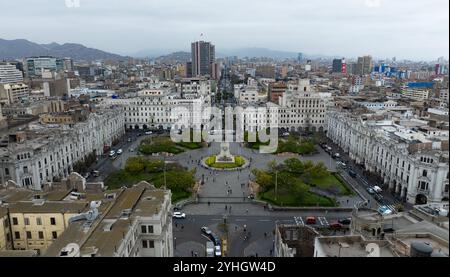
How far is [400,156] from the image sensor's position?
52.9 ft

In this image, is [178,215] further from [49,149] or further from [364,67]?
[364,67]

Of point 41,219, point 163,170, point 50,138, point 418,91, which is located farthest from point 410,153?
point 418,91

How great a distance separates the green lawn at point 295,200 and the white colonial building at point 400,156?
11.6 feet

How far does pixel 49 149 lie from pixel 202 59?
50.0 meters

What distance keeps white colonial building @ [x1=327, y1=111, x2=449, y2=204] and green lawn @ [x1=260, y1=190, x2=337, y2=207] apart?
355cm

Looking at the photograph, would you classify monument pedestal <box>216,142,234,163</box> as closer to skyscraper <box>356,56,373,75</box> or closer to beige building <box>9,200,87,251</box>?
beige building <box>9,200,87,251</box>

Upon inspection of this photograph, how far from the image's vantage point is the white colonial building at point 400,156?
559 inches

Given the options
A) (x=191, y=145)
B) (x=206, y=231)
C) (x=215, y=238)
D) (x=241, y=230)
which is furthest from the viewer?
(x=191, y=145)

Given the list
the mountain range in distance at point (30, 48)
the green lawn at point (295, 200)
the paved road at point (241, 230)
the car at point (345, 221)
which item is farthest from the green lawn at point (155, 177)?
the mountain range in distance at point (30, 48)

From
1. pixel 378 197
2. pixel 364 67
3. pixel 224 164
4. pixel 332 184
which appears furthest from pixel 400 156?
pixel 364 67

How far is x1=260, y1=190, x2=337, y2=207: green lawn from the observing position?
15.0m

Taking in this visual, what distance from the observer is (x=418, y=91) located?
4294 cm

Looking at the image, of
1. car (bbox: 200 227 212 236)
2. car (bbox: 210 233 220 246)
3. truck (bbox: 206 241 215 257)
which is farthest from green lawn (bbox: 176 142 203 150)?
truck (bbox: 206 241 215 257)
